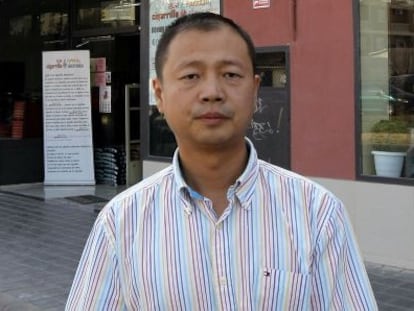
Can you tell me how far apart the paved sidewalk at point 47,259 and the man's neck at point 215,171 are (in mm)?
4148

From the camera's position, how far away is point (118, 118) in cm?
1305

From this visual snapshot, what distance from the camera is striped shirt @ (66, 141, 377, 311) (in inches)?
67.2

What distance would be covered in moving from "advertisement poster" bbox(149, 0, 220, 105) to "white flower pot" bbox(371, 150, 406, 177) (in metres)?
2.85

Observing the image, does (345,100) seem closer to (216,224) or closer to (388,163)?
(388,163)

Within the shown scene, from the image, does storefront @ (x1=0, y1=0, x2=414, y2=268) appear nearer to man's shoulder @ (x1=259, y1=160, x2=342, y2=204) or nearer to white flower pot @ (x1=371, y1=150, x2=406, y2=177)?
white flower pot @ (x1=371, y1=150, x2=406, y2=177)

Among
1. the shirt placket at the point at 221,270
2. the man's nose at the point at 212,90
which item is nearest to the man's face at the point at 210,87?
the man's nose at the point at 212,90

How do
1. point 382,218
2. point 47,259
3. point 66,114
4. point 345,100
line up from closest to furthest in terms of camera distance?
point 382,218
point 345,100
point 47,259
point 66,114

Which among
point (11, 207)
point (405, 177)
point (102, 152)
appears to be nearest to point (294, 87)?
point (405, 177)

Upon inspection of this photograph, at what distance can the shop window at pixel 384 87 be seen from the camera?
709 cm

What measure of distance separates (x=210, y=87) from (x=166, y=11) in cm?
794

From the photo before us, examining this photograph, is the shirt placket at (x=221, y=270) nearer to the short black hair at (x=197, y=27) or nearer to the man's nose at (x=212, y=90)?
the man's nose at (x=212, y=90)

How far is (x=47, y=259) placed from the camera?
24.2 ft

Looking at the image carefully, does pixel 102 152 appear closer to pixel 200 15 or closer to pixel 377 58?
pixel 377 58

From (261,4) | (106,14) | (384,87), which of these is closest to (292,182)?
(384,87)
